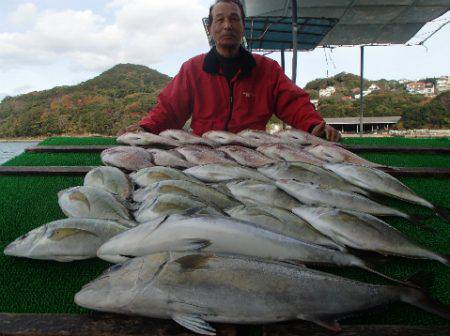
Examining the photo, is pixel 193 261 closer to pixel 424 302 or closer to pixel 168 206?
pixel 168 206

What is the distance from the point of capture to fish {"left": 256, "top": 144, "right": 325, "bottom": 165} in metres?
3.36

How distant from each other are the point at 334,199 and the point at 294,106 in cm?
296

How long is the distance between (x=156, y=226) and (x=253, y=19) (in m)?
8.47

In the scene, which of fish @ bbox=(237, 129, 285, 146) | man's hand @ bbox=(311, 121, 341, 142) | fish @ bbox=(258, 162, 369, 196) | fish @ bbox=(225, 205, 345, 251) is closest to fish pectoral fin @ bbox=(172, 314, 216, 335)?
fish @ bbox=(225, 205, 345, 251)

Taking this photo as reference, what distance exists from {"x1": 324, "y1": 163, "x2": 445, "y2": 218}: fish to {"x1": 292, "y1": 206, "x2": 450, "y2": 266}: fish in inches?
30.7

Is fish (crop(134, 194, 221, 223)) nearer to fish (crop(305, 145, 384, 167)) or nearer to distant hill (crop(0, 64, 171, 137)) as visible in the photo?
fish (crop(305, 145, 384, 167))

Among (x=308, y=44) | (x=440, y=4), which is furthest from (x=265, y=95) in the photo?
(x=308, y=44)

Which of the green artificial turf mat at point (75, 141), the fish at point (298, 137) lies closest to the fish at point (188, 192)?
the fish at point (298, 137)

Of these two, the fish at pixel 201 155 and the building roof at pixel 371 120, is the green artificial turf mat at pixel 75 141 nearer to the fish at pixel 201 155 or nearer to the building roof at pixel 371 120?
the fish at pixel 201 155

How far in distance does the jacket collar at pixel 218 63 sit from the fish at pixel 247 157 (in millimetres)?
2031

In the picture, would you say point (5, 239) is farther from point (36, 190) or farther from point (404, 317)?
point (404, 317)

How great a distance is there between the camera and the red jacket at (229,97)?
5160 millimetres

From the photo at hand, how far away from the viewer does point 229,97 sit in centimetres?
518

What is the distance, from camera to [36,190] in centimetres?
285
